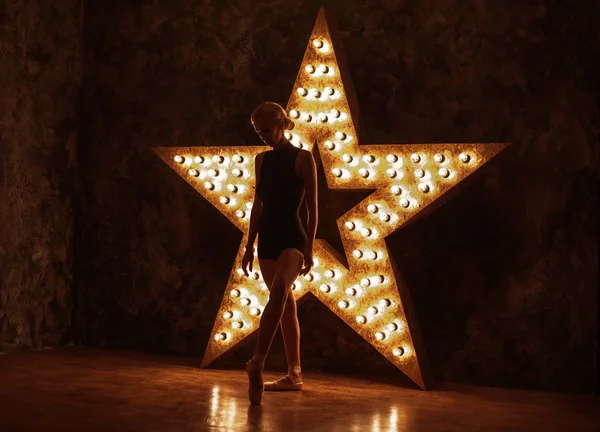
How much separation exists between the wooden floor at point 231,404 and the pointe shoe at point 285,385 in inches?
3.6

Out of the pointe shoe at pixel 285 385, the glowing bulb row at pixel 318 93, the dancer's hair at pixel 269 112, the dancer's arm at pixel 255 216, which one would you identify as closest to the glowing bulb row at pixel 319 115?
the glowing bulb row at pixel 318 93

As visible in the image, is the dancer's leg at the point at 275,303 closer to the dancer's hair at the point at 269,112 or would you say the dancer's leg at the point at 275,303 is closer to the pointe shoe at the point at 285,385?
the pointe shoe at the point at 285,385

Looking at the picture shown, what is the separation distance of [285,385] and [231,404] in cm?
64

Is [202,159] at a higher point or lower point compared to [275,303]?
higher

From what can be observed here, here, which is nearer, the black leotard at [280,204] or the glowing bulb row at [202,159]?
the black leotard at [280,204]

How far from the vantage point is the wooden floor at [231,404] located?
4.80 meters

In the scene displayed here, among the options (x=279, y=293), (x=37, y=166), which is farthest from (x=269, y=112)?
(x=37, y=166)

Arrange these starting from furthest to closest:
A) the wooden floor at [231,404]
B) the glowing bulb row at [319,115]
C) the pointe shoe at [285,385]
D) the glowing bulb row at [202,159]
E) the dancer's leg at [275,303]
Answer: the glowing bulb row at [202,159] < the glowing bulb row at [319,115] < the pointe shoe at [285,385] < the dancer's leg at [275,303] < the wooden floor at [231,404]

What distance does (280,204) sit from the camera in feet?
18.9

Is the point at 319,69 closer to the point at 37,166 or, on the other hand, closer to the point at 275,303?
the point at 275,303

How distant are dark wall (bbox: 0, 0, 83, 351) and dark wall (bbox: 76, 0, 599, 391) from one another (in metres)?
0.17

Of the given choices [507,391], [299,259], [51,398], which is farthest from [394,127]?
[51,398]

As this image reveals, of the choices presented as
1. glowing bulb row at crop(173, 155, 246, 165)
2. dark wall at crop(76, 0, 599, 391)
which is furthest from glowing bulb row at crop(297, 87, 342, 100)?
glowing bulb row at crop(173, 155, 246, 165)

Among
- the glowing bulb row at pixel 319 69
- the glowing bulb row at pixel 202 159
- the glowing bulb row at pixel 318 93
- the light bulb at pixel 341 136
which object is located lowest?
the glowing bulb row at pixel 202 159
